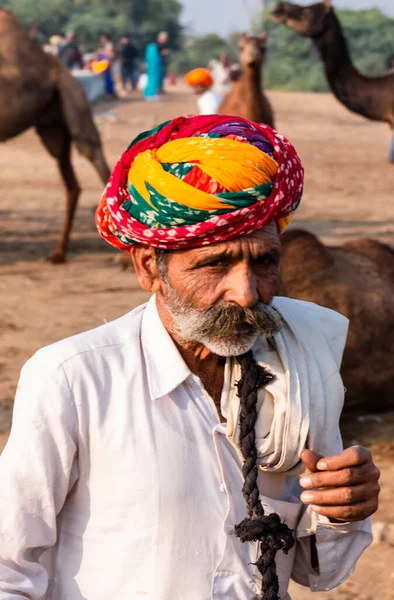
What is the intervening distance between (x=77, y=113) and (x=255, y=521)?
8.02m

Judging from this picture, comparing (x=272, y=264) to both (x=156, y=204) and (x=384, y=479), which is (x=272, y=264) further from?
(x=384, y=479)

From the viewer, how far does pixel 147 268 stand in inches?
91.7

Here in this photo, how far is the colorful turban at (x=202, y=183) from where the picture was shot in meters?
2.10

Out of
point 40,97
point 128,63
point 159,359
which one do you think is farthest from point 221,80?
point 159,359

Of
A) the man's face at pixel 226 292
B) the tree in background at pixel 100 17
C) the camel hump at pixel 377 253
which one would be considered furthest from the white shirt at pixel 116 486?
the tree in background at pixel 100 17

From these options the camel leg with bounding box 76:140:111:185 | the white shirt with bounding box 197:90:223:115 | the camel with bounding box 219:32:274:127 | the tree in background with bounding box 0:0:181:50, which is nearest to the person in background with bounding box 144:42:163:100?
the white shirt with bounding box 197:90:223:115

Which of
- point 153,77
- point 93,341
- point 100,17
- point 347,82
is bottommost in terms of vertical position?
point 100,17

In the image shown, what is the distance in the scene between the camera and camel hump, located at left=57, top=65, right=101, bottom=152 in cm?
953

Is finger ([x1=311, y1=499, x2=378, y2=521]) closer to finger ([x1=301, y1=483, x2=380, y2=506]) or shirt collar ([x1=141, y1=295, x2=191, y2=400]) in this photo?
finger ([x1=301, y1=483, x2=380, y2=506])

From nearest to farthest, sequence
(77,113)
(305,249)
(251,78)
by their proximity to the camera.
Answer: (305,249) < (77,113) < (251,78)

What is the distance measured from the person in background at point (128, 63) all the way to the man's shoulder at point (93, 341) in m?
31.4

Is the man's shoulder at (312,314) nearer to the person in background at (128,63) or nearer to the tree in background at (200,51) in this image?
the person in background at (128,63)

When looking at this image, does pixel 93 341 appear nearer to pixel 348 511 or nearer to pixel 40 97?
pixel 348 511

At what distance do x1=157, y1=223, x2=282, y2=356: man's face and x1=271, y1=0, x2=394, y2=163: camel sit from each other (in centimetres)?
1018
